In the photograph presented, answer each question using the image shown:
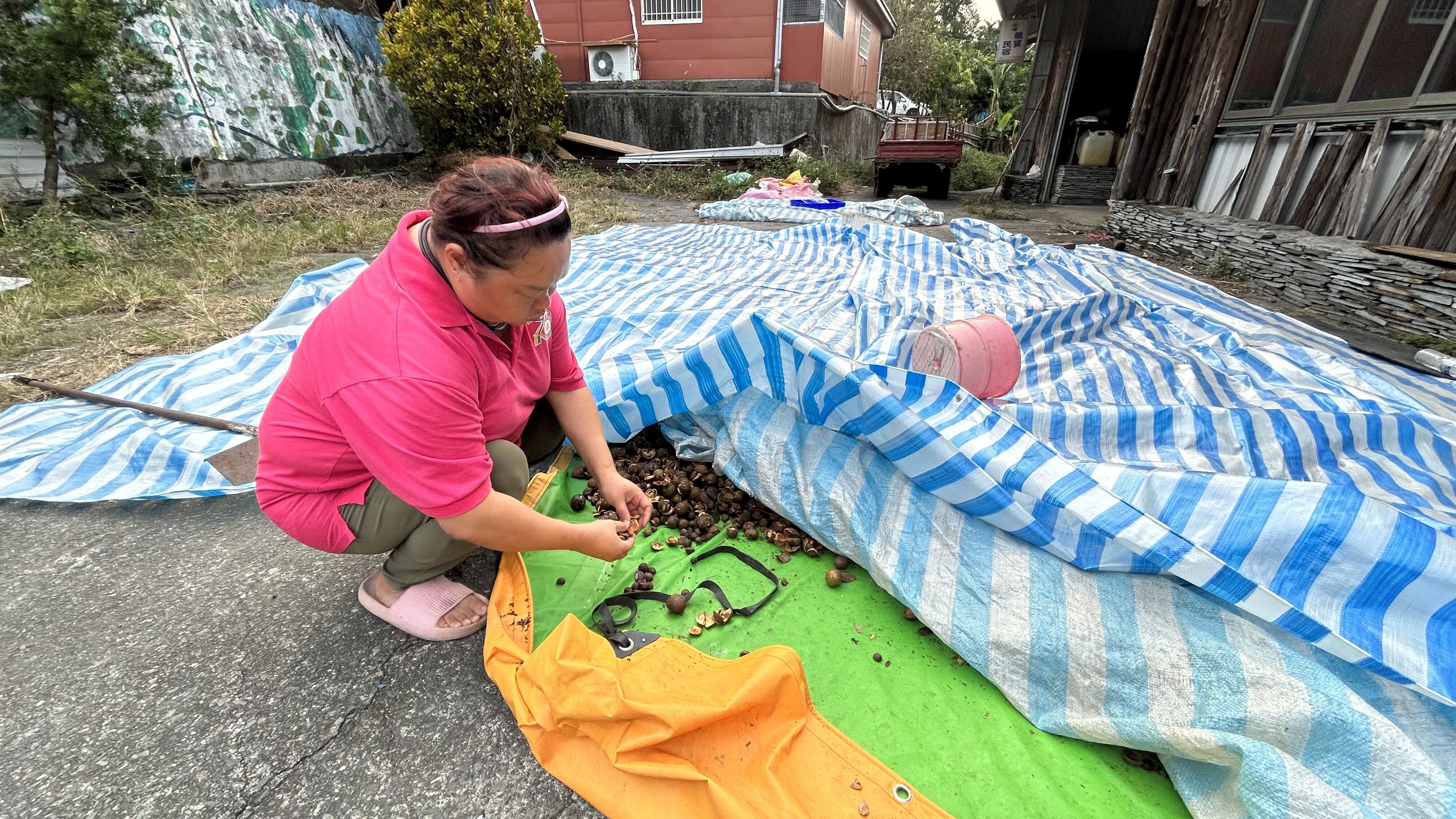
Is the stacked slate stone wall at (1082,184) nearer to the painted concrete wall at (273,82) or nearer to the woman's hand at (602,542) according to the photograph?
the woman's hand at (602,542)

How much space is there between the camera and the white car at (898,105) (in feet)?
80.4

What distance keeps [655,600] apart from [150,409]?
7.28ft

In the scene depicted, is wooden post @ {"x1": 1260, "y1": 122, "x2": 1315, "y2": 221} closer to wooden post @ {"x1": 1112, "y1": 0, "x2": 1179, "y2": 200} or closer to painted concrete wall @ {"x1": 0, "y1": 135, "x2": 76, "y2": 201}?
wooden post @ {"x1": 1112, "y1": 0, "x2": 1179, "y2": 200}

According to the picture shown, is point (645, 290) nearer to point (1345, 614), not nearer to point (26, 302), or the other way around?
point (1345, 614)

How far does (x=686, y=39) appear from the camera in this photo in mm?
11711

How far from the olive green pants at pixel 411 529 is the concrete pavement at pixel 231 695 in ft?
0.64

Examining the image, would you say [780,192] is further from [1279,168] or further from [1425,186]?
[1425,186]

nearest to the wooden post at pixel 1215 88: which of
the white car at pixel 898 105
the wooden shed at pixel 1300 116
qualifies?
the wooden shed at pixel 1300 116

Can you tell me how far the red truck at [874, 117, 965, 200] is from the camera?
9531 mm

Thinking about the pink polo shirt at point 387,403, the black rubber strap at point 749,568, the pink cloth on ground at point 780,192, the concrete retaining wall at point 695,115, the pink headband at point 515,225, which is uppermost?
the concrete retaining wall at point 695,115

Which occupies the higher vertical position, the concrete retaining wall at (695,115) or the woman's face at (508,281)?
the concrete retaining wall at (695,115)

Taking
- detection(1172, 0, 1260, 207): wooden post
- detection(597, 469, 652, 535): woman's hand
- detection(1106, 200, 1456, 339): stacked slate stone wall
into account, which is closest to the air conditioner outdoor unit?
detection(1172, 0, 1260, 207): wooden post

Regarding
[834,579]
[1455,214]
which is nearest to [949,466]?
[834,579]

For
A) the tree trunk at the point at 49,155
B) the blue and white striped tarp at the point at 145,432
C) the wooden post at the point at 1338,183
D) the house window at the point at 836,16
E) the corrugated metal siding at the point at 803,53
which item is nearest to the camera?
the blue and white striped tarp at the point at 145,432
